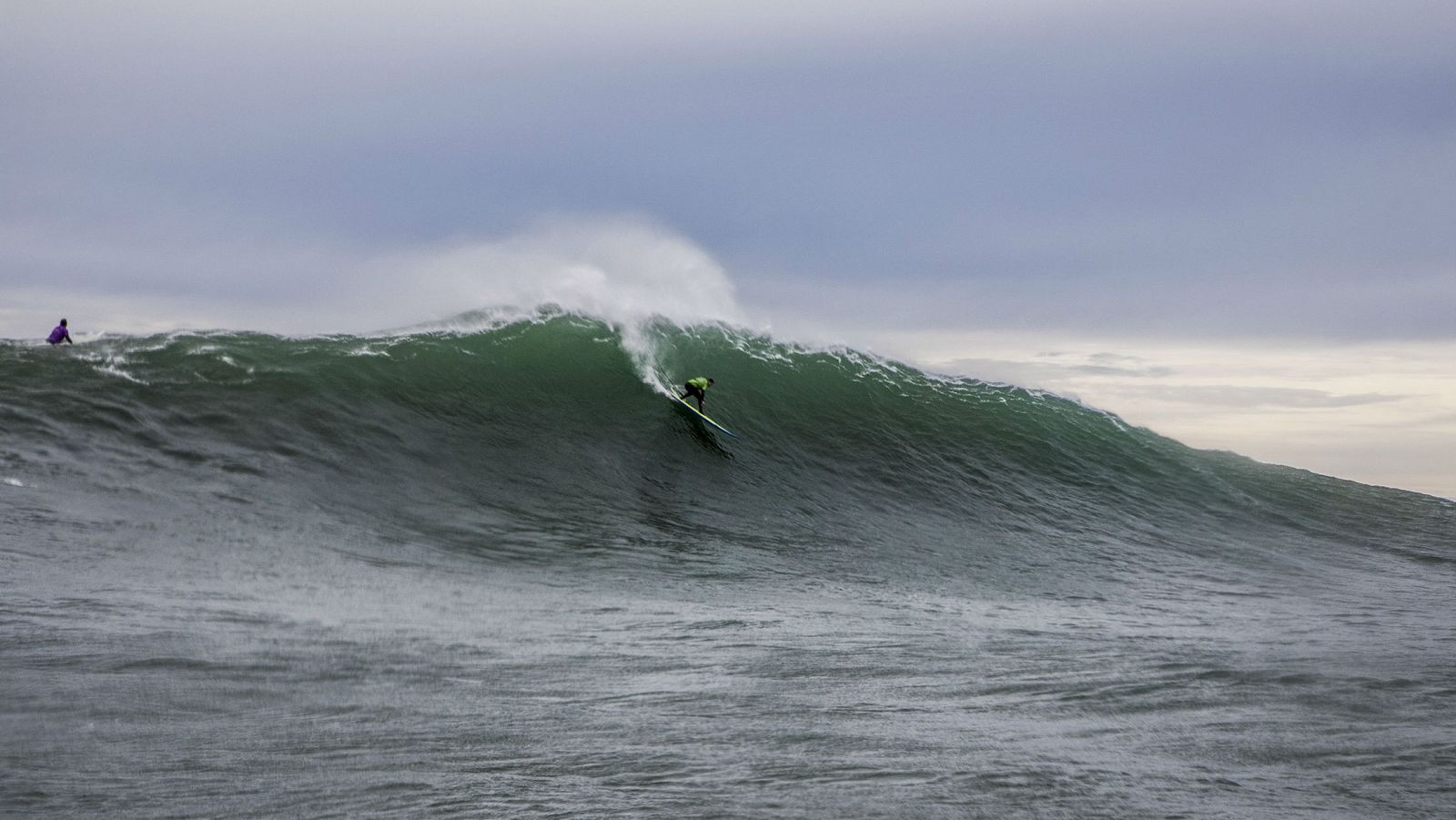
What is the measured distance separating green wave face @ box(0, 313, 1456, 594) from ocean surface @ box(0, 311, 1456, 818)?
0.21 ft

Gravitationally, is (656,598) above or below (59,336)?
below

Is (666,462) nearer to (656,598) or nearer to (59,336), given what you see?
(656,598)

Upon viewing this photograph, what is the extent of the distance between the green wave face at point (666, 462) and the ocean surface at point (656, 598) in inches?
2.5

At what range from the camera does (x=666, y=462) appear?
11586 millimetres

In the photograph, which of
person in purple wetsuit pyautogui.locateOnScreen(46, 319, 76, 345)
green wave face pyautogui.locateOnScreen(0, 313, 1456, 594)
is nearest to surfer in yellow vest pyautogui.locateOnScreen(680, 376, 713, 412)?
green wave face pyautogui.locateOnScreen(0, 313, 1456, 594)

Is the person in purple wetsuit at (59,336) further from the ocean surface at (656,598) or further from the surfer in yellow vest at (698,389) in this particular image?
the surfer in yellow vest at (698,389)

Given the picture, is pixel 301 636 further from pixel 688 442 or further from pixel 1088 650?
pixel 688 442

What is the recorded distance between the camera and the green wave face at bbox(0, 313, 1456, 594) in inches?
358

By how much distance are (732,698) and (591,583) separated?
2898 mm

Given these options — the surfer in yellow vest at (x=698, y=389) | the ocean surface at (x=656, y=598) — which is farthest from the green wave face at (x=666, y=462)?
the surfer in yellow vest at (x=698, y=389)

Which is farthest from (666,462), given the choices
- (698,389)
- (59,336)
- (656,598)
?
(59,336)

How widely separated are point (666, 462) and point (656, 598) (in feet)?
14.2

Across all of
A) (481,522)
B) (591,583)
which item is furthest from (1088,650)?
(481,522)

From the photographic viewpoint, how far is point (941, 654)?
609 cm
